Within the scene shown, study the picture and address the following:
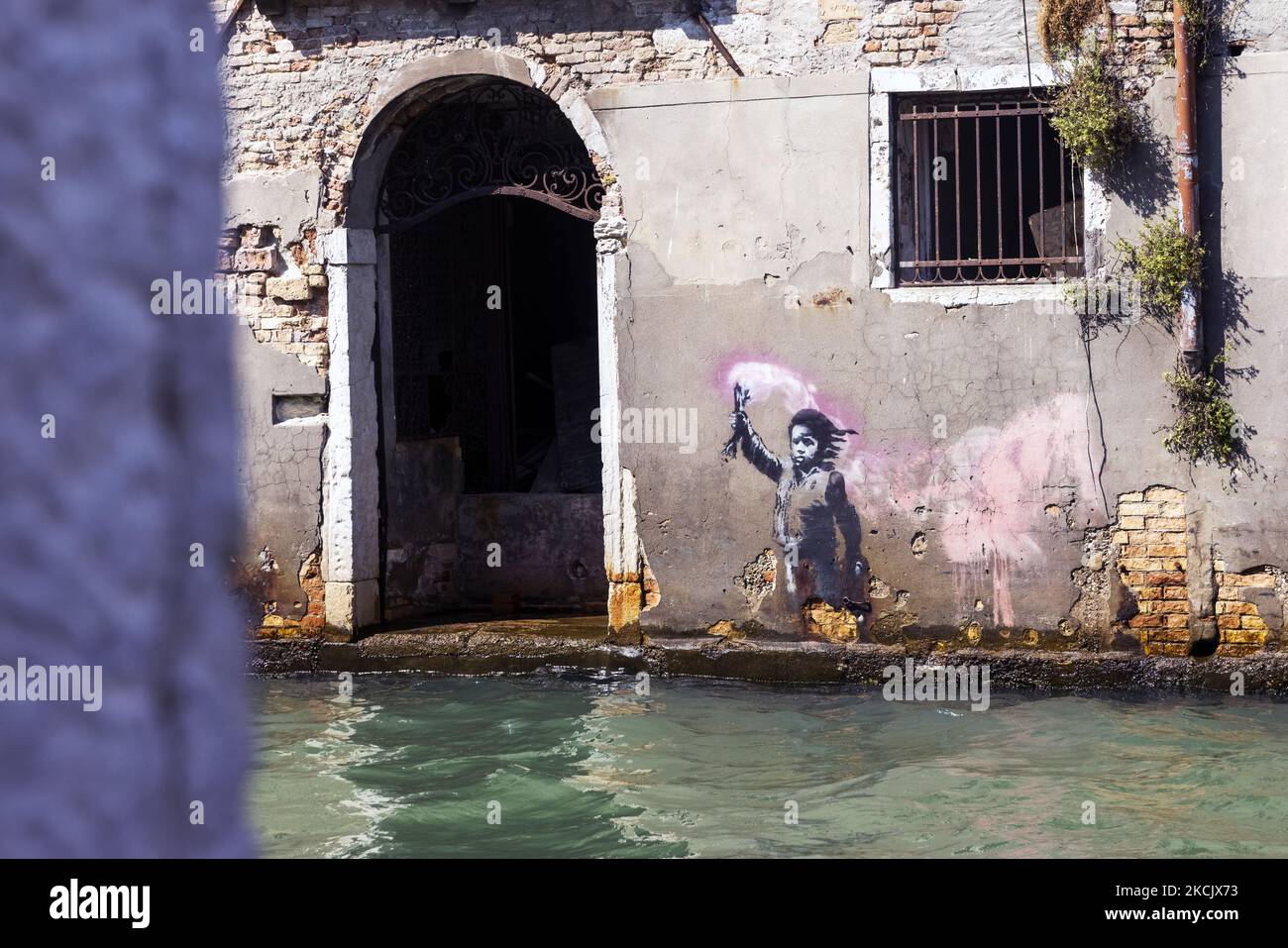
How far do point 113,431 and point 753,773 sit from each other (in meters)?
5.86

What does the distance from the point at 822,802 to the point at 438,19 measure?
4.97m

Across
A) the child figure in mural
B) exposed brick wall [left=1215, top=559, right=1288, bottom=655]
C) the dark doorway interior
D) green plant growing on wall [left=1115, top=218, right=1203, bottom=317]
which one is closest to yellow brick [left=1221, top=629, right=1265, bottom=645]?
exposed brick wall [left=1215, top=559, right=1288, bottom=655]

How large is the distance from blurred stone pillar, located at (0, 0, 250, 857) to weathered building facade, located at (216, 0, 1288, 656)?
700 centimetres

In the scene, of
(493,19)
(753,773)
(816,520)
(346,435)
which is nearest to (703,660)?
(816,520)

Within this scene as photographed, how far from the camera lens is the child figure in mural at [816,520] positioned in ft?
25.4

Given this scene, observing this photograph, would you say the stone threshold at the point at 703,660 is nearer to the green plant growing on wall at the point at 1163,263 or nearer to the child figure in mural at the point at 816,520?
the child figure in mural at the point at 816,520

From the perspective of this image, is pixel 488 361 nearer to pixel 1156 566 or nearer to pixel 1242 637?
pixel 1156 566

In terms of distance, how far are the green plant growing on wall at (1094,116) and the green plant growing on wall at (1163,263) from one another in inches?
16.4

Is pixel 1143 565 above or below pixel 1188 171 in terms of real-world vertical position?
below

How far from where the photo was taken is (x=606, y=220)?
8.05 metres

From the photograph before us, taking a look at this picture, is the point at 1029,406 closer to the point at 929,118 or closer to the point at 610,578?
the point at 929,118

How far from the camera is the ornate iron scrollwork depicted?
8.43 m

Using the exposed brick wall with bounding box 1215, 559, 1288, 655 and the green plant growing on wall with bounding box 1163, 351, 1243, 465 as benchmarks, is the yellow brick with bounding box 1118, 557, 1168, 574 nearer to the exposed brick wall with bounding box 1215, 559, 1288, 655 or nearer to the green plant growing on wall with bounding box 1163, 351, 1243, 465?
the exposed brick wall with bounding box 1215, 559, 1288, 655

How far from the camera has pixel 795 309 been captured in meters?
7.76
